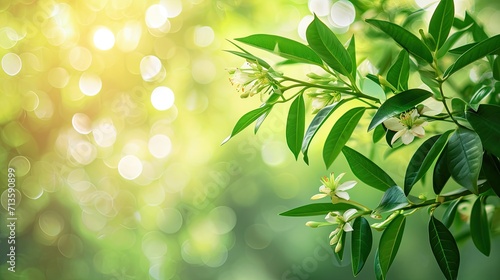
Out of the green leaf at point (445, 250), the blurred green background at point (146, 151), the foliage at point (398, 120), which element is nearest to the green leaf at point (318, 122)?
the foliage at point (398, 120)

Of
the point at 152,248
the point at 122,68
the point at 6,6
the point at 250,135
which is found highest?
the point at 6,6

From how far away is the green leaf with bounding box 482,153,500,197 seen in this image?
445 millimetres

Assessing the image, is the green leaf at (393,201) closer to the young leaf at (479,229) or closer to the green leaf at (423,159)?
the green leaf at (423,159)

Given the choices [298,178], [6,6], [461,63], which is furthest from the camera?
[6,6]

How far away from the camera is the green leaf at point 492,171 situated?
1.46 feet

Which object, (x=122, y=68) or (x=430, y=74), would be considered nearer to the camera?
(x=430, y=74)

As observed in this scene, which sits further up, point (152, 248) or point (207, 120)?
point (207, 120)

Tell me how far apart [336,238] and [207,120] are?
759 mm

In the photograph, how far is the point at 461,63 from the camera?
1.38ft

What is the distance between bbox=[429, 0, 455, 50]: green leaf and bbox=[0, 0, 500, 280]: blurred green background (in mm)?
707

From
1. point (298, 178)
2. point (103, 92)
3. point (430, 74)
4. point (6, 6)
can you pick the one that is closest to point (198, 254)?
point (298, 178)

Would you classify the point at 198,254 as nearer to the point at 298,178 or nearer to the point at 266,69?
the point at 298,178

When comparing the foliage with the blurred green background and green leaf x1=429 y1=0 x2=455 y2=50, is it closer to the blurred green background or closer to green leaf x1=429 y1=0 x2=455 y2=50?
green leaf x1=429 y1=0 x2=455 y2=50

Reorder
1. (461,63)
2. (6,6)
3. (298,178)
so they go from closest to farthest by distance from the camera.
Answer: (461,63) → (298,178) → (6,6)
